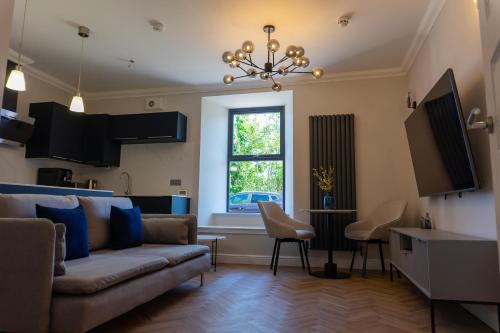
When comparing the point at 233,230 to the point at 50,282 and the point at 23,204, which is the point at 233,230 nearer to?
the point at 23,204

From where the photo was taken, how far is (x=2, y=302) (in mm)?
1733

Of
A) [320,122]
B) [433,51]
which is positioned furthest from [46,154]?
[433,51]

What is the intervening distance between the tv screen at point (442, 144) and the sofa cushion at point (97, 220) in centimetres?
291

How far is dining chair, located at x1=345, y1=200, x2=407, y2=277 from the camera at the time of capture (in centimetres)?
373

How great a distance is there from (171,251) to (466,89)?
268 centimetres

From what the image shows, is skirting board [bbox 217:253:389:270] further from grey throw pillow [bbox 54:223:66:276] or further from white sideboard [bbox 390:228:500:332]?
grey throw pillow [bbox 54:223:66:276]

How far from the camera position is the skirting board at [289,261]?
14.3ft

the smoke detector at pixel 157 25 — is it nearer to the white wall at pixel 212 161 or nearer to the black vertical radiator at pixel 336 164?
the white wall at pixel 212 161

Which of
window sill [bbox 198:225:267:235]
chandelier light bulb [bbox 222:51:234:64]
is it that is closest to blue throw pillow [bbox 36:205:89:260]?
chandelier light bulb [bbox 222:51:234:64]

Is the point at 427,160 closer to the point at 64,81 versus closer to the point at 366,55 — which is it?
the point at 366,55

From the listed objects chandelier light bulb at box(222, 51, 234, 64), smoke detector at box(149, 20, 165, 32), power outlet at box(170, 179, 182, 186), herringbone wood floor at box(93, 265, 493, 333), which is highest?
smoke detector at box(149, 20, 165, 32)

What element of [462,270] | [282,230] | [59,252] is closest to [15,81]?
[59,252]

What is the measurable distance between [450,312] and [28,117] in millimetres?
5394

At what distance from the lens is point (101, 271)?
6.35 ft
